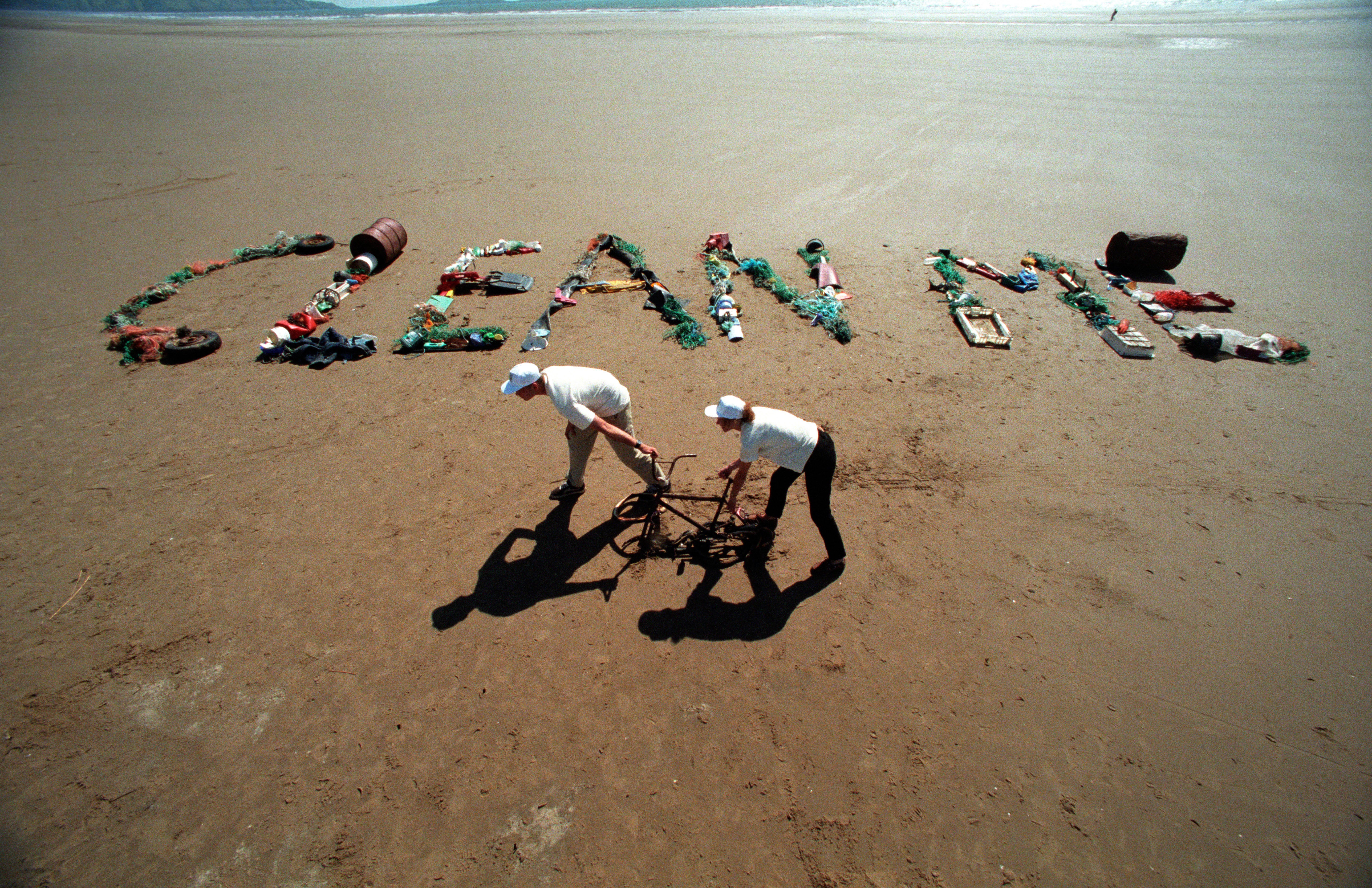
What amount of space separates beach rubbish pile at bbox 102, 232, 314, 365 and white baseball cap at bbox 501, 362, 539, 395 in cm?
840

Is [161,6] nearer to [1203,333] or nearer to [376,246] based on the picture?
[376,246]

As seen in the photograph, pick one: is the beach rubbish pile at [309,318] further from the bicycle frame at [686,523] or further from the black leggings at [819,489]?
the black leggings at [819,489]

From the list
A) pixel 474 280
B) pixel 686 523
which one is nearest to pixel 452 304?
pixel 474 280

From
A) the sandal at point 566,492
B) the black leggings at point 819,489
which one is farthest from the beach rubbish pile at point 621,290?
the black leggings at point 819,489

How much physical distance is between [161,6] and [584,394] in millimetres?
159249

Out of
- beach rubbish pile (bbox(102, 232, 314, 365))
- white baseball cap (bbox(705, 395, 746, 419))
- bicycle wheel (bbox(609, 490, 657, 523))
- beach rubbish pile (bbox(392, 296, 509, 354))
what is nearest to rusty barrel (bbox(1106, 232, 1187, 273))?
white baseball cap (bbox(705, 395, 746, 419))

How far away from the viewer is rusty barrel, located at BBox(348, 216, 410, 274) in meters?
12.3

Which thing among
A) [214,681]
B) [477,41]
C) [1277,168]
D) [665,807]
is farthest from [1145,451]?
[477,41]

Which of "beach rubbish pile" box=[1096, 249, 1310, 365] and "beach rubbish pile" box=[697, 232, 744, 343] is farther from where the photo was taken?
"beach rubbish pile" box=[697, 232, 744, 343]

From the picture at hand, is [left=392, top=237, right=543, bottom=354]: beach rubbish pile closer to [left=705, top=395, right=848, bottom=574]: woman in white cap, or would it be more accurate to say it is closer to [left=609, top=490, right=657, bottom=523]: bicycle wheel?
[left=609, top=490, right=657, bottom=523]: bicycle wheel

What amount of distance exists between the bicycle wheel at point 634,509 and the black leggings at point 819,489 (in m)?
1.59

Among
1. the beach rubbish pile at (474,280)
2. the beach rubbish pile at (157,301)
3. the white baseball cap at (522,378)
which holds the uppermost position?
the white baseball cap at (522,378)

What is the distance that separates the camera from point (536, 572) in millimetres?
6164

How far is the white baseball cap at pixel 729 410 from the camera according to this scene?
5016 mm
